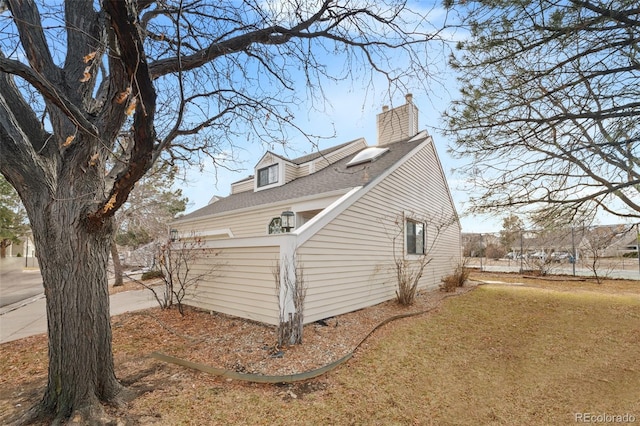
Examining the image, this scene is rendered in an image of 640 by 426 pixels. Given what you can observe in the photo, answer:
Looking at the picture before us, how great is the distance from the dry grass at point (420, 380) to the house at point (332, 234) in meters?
1.12

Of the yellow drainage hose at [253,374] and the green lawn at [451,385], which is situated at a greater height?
the yellow drainage hose at [253,374]

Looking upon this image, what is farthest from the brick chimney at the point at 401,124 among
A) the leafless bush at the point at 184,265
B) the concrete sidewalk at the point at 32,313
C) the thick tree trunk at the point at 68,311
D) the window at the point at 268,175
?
the thick tree trunk at the point at 68,311

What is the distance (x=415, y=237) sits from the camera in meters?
9.85

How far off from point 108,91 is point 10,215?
23.4 meters

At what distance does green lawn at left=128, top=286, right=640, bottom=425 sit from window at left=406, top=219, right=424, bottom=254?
11.2 feet

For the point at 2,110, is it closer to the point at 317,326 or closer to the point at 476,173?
the point at 317,326

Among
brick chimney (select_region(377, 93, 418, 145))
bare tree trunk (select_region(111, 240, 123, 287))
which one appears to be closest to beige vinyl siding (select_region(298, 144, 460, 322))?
brick chimney (select_region(377, 93, 418, 145))

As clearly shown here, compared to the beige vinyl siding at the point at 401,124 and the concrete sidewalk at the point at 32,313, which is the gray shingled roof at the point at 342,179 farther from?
the concrete sidewalk at the point at 32,313

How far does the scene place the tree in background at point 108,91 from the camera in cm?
283

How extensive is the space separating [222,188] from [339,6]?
3.46m

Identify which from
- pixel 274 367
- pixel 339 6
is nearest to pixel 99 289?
pixel 274 367

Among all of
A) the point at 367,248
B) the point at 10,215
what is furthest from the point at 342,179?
the point at 10,215

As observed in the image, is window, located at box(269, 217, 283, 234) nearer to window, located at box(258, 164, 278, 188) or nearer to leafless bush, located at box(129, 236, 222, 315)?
leafless bush, located at box(129, 236, 222, 315)

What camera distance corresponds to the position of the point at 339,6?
149 inches
